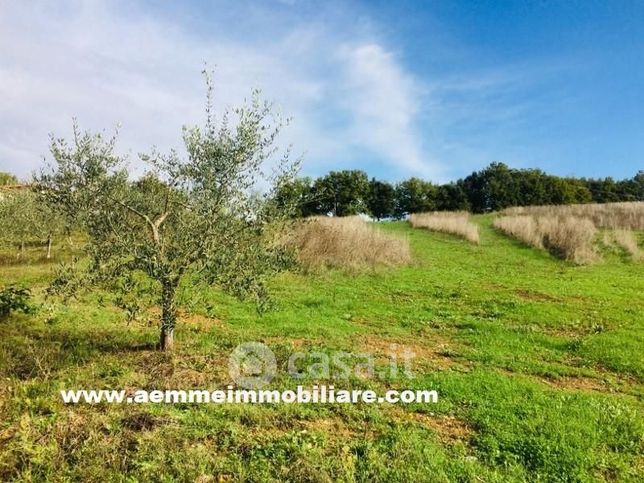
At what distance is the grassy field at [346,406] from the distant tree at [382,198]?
203 feet

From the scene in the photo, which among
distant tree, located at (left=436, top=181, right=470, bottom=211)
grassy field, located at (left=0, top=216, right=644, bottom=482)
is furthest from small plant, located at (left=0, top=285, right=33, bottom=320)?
distant tree, located at (left=436, top=181, right=470, bottom=211)

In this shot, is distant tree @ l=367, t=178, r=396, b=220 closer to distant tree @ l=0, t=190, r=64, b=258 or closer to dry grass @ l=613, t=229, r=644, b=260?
dry grass @ l=613, t=229, r=644, b=260

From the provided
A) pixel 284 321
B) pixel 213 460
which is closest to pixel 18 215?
pixel 284 321

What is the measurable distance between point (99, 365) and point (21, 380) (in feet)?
4.36

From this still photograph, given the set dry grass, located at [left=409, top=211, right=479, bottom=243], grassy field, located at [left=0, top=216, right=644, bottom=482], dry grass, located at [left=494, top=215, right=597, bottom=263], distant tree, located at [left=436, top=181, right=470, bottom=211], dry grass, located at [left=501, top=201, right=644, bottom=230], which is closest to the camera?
grassy field, located at [left=0, top=216, right=644, bottom=482]

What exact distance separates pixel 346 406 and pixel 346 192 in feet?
212

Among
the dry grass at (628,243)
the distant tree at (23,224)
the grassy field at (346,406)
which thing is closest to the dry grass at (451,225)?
the dry grass at (628,243)

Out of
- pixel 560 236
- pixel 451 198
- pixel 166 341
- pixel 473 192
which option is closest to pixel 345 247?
pixel 560 236

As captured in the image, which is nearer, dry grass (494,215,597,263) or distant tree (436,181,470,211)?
dry grass (494,215,597,263)

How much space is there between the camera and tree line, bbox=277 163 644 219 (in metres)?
72.0

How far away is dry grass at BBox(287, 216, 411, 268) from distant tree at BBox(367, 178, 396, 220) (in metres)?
49.8

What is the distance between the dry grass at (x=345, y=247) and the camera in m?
24.8

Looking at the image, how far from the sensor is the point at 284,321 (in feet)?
44.7

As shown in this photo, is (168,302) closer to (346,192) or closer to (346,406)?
(346,406)
